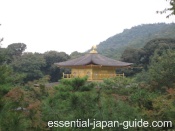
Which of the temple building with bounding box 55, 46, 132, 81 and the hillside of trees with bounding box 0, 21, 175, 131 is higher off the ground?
the temple building with bounding box 55, 46, 132, 81

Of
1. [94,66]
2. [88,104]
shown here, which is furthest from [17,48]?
[88,104]

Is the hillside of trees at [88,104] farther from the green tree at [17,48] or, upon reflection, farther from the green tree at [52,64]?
the green tree at [17,48]

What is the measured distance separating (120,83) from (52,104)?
7471mm

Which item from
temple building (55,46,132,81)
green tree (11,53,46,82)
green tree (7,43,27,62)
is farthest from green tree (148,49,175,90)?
green tree (7,43,27,62)

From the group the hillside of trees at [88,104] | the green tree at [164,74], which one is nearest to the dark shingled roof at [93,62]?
the hillside of trees at [88,104]

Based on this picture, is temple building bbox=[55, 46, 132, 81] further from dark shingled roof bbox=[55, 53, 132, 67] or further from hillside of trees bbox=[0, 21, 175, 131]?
hillside of trees bbox=[0, 21, 175, 131]

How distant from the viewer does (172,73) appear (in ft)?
48.8

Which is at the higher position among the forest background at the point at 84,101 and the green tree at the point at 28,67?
the green tree at the point at 28,67

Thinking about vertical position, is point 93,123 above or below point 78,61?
below

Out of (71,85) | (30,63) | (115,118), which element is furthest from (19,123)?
(30,63)

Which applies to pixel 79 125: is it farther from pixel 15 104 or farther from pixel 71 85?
pixel 71 85

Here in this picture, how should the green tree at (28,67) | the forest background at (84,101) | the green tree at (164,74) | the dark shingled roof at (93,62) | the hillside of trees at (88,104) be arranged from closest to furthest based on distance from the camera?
1. the hillside of trees at (88,104)
2. the forest background at (84,101)
3. the green tree at (164,74)
4. the dark shingled roof at (93,62)
5. the green tree at (28,67)

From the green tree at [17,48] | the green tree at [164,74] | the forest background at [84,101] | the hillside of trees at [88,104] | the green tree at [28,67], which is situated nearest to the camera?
the hillside of trees at [88,104]

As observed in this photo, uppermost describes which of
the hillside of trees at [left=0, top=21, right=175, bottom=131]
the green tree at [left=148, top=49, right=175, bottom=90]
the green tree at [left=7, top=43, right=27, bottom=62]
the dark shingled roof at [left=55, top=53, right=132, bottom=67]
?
the green tree at [left=7, top=43, right=27, bottom=62]
